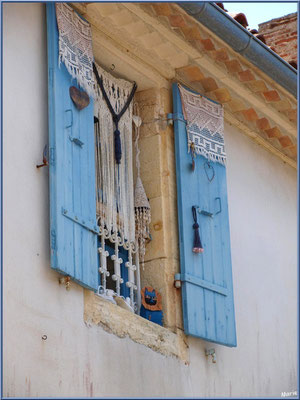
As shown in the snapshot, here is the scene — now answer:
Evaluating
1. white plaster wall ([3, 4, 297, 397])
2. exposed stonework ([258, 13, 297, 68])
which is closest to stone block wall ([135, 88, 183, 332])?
white plaster wall ([3, 4, 297, 397])

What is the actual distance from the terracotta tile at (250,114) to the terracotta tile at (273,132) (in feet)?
0.96

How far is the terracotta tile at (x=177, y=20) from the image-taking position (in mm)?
8344

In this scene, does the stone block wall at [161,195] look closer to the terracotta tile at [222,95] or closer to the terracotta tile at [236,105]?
the terracotta tile at [222,95]

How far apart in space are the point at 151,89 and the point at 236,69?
697mm

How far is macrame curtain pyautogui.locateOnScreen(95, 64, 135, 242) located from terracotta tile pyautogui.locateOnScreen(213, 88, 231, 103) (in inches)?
36.9

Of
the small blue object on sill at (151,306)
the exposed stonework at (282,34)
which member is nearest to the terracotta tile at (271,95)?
the exposed stonework at (282,34)

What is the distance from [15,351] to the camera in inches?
261

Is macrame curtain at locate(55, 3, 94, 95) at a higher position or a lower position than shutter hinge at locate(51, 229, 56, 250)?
higher

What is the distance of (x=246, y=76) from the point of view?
9.18 m

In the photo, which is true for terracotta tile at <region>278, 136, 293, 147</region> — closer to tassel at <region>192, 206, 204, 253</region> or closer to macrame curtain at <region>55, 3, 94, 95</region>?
tassel at <region>192, 206, 204, 253</region>

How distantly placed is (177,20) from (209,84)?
3.17ft

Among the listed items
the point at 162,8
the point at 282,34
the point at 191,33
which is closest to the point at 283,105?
the point at 191,33

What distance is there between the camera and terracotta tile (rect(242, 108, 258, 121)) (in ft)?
31.6

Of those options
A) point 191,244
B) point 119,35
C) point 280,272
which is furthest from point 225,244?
point 119,35
